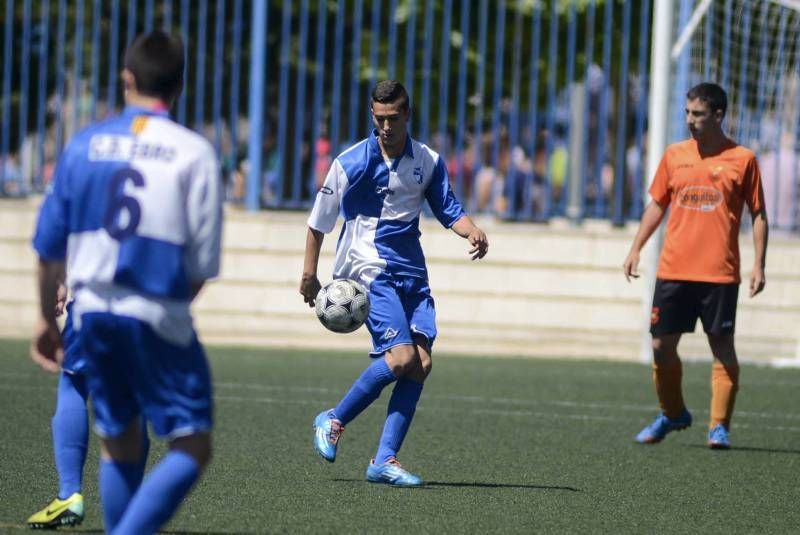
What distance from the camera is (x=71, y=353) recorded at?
5.60 m

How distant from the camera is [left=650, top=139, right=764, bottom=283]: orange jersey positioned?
8750mm

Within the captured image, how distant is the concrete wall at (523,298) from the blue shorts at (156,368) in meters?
10.1

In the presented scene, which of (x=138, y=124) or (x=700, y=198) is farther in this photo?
(x=700, y=198)

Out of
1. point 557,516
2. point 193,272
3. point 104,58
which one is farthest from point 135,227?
point 104,58

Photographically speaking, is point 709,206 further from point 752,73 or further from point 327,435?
point 752,73

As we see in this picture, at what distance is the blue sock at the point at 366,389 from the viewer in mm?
7145

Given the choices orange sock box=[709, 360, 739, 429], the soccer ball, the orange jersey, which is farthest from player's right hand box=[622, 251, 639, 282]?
the soccer ball

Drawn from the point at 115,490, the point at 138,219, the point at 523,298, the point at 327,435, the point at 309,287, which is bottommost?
the point at 523,298

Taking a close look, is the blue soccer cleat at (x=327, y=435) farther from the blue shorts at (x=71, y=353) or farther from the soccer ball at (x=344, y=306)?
the blue shorts at (x=71, y=353)

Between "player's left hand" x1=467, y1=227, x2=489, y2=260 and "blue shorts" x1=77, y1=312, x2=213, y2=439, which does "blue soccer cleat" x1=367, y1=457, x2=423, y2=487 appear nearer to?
"player's left hand" x1=467, y1=227, x2=489, y2=260

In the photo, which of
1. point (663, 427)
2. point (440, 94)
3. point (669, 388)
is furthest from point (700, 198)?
point (440, 94)

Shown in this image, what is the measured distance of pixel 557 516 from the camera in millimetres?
6234

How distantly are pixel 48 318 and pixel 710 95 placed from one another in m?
5.06

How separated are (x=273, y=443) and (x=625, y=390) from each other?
4.28 metres
